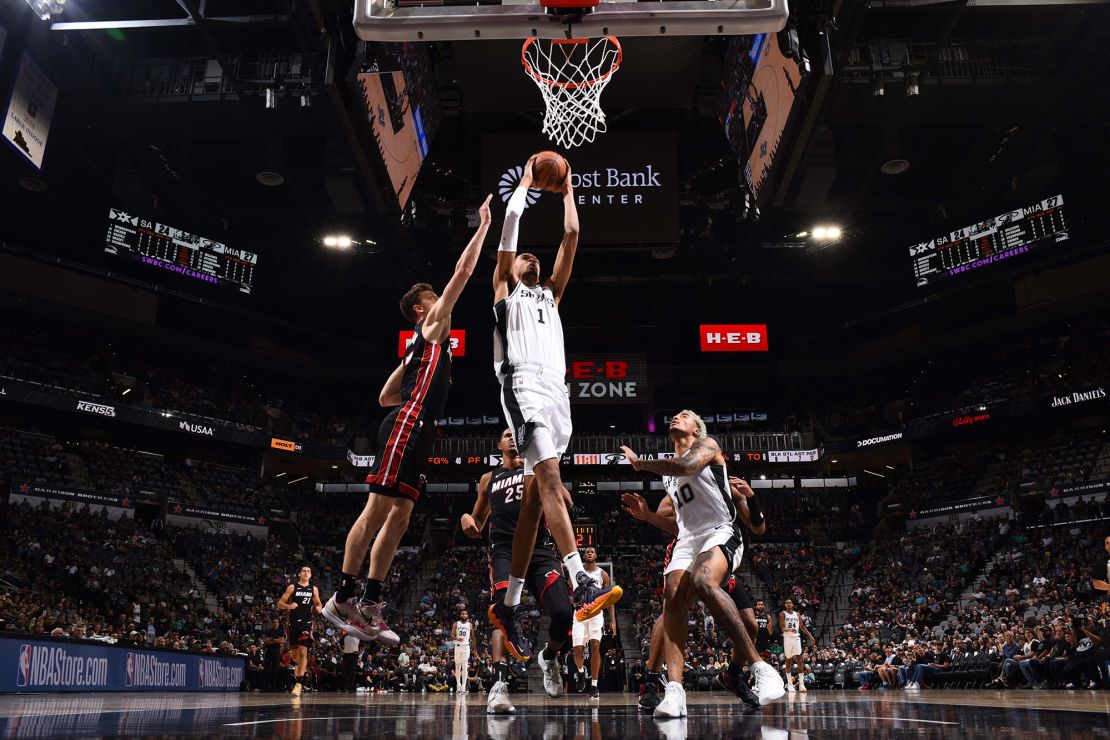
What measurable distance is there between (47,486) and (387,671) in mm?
12002

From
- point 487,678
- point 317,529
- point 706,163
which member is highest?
point 706,163

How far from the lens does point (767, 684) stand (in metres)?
5.10

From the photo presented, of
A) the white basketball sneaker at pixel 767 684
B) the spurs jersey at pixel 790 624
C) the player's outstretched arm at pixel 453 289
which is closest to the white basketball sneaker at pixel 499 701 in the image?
the white basketball sneaker at pixel 767 684

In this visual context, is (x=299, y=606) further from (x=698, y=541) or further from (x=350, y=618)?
(x=698, y=541)

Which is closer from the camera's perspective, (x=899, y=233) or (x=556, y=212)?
(x=556, y=212)

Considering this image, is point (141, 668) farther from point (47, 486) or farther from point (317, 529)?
point (317, 529)

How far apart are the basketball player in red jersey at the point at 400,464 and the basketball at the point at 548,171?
0.37 metres

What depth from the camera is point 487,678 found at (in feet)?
67.3

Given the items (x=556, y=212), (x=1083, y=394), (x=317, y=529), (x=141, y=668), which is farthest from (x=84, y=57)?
(x=1083, y=394)

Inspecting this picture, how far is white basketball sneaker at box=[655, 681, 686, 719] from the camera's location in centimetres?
499

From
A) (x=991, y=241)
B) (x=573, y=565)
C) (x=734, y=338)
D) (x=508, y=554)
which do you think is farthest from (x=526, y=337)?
(x=734, y=338)

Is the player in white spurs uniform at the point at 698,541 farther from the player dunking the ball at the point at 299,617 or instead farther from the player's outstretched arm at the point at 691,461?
the player dunking the ball at the point at 299,617

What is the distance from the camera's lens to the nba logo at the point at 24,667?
10.1 meters

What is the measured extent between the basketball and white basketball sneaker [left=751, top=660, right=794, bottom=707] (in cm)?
326
